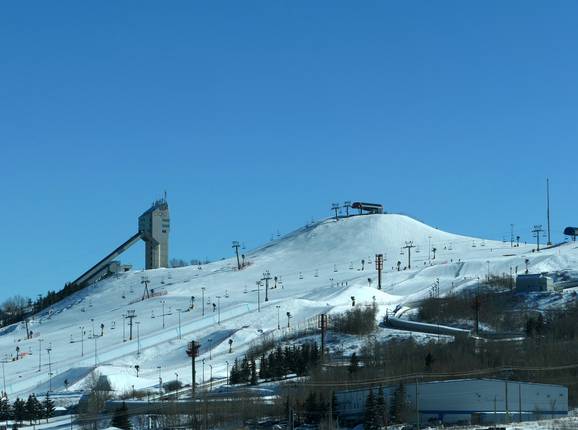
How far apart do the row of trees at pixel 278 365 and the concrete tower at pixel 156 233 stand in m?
83.6

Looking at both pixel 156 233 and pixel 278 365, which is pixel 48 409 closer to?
pixel 278 365

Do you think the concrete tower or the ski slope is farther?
the concrete tower

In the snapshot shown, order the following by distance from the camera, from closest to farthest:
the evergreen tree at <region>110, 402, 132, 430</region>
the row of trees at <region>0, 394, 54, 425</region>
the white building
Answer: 1. the white building
2. the evergreen tree at <region>110, 402, 132, 430</region>
3. the row of trees at <region>0, 394, 54, 425</region>

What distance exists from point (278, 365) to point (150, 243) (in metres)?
93.1

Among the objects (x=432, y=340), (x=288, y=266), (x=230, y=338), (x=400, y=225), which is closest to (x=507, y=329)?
(x=432, y=340)

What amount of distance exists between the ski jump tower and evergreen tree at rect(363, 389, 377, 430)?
110 meters

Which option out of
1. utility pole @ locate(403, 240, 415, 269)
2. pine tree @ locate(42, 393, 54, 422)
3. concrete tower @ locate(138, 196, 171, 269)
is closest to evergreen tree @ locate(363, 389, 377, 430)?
pine tree @ locate(42, 393, 54, 422)

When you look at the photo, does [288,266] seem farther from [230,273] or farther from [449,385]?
[449,385]

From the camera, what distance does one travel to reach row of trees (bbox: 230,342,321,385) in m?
87.4

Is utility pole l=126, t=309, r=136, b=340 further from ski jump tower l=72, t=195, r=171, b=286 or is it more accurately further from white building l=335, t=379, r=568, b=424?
white building l=335, t=379, r=568, b=424

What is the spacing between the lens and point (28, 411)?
81.6 meters

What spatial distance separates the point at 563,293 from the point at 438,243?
187 feet

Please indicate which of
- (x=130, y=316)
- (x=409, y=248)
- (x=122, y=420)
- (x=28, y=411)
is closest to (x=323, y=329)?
(x=28, y=411)

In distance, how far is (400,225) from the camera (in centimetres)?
17775
